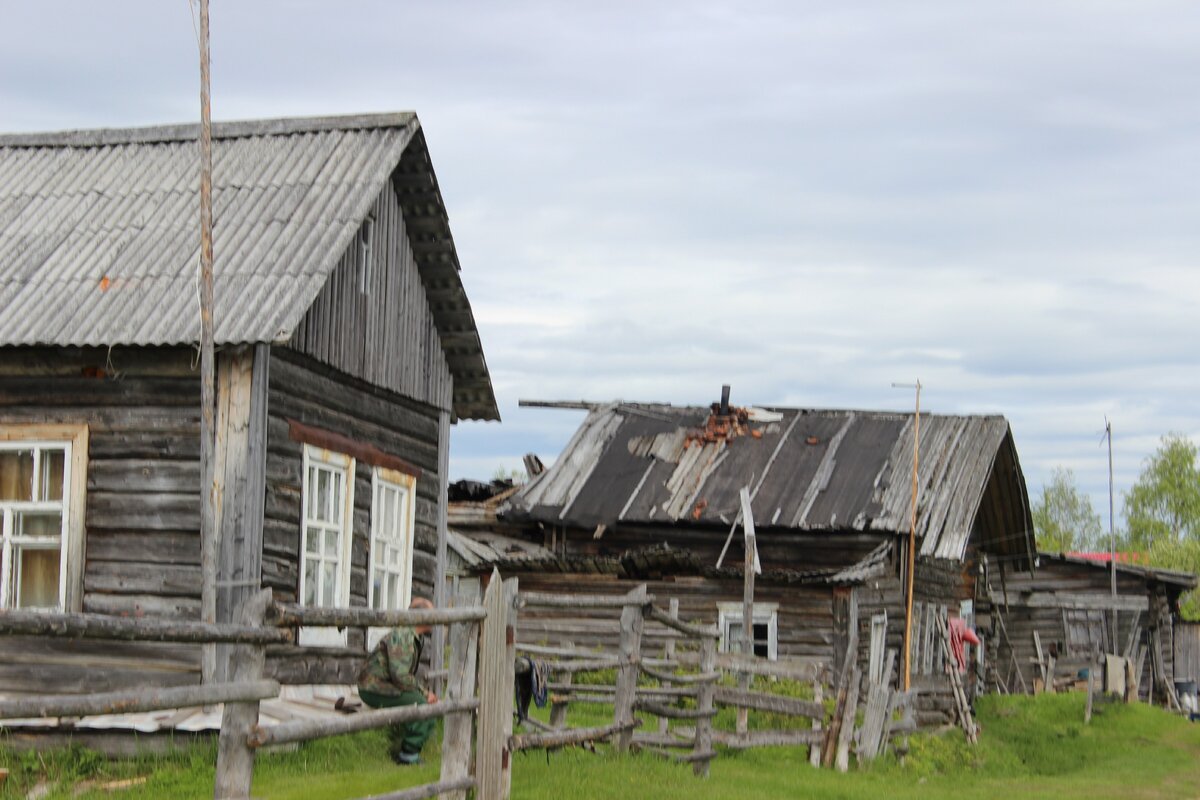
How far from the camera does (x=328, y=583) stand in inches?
524

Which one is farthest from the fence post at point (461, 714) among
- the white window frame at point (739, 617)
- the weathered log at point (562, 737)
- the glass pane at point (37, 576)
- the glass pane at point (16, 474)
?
the white window frame at point (739, 617)

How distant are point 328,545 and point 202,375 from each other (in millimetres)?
2345

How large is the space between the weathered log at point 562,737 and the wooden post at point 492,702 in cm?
31

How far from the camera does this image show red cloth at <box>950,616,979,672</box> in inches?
1110

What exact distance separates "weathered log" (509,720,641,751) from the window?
4.10m

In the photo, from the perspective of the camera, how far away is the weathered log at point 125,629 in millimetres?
5719

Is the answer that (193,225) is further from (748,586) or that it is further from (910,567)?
(910,567)

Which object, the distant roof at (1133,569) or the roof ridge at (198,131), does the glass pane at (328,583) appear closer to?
the roof ridge at (198,131)

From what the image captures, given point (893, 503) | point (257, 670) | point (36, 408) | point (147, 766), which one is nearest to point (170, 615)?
point (147, 766)

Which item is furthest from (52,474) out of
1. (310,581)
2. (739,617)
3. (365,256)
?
(739,617)

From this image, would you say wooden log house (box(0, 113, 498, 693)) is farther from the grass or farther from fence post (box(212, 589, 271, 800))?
fence post (box(212, 589, 271, 800))

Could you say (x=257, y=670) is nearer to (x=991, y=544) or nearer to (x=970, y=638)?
(x=970, y=638)

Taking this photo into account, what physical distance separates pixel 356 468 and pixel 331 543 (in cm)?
83

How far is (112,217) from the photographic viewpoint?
45.5 feet
